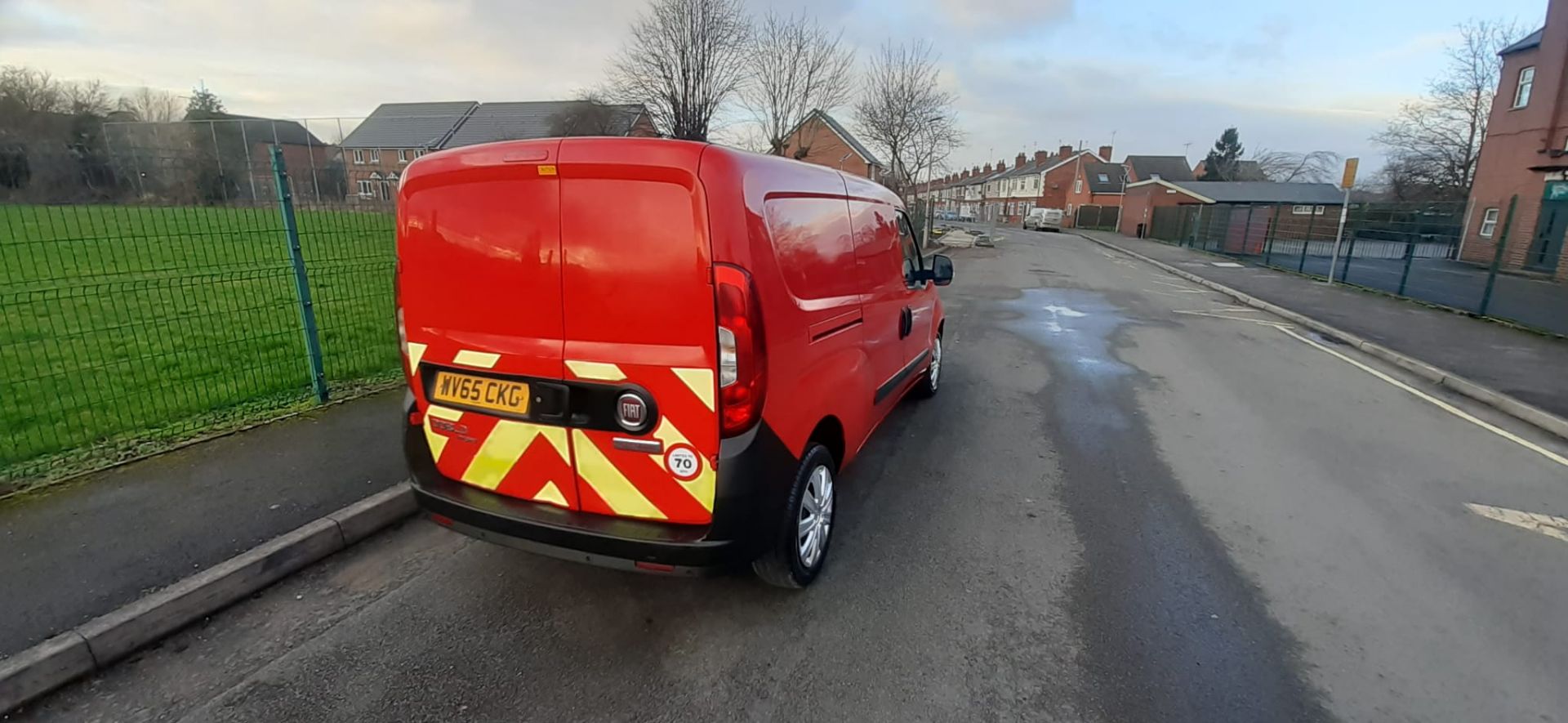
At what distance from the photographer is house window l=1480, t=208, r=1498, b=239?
21453 millimetres

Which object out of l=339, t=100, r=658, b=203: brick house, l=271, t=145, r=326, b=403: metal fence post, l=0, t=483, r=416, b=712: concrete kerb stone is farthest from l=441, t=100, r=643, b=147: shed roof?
l=0, t=483, r=416, b=712: concrete kerb stone

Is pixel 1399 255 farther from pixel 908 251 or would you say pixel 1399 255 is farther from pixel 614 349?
pixel 614 349

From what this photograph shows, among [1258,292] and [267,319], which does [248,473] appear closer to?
[267,319]

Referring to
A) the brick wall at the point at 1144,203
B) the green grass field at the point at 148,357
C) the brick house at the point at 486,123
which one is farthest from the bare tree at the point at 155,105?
the brick wall at the point at 1144,203

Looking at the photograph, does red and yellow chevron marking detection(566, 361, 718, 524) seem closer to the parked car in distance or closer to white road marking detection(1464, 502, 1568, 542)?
white road marking detection(1464, 502, 1568, 542)

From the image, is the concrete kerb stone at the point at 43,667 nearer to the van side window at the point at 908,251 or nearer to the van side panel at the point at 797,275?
the van side panel at the point at 797,275

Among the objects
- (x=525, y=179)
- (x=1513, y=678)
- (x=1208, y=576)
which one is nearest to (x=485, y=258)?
(x=525, y=179)

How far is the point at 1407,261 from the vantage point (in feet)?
44.3

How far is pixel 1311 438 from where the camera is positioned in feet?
17.5

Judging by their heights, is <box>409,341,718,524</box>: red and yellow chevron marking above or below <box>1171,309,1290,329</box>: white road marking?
above

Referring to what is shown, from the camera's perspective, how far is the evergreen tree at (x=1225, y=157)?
70.3 meters

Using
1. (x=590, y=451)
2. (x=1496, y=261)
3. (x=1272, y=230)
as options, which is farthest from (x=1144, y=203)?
(x=590, y=451)

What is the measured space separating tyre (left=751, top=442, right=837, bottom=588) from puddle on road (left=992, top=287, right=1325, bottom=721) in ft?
3.91

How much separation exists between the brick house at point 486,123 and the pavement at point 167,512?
23.9 m
